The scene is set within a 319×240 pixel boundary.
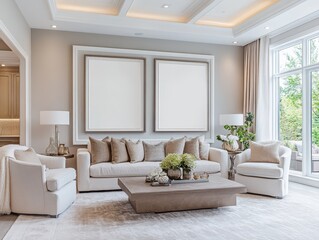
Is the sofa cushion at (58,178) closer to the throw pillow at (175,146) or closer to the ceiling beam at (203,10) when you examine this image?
the throw pillow at (175,146)

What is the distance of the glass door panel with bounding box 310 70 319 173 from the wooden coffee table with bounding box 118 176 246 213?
2505 mm

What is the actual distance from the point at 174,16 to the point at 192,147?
2.62 meters

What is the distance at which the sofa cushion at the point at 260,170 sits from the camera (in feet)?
15.6

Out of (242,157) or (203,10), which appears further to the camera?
(242,157)

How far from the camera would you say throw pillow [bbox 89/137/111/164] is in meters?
5.38

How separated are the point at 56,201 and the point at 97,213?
54 cm

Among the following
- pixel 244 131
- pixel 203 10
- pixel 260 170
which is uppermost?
pixel 203 10

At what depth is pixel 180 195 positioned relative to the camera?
376 centimetres

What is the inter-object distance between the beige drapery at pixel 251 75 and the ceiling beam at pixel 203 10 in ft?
5.66

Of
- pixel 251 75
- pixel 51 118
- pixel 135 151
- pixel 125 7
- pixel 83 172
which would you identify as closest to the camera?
pixel 83 172

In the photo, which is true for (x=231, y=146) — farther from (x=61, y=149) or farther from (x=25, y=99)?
(x=25, y=99)

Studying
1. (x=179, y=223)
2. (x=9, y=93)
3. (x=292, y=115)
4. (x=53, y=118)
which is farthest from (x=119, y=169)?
(x=9, y=93)

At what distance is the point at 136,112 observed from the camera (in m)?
6.50

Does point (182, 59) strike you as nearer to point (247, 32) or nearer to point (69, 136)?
point (247, 32)
